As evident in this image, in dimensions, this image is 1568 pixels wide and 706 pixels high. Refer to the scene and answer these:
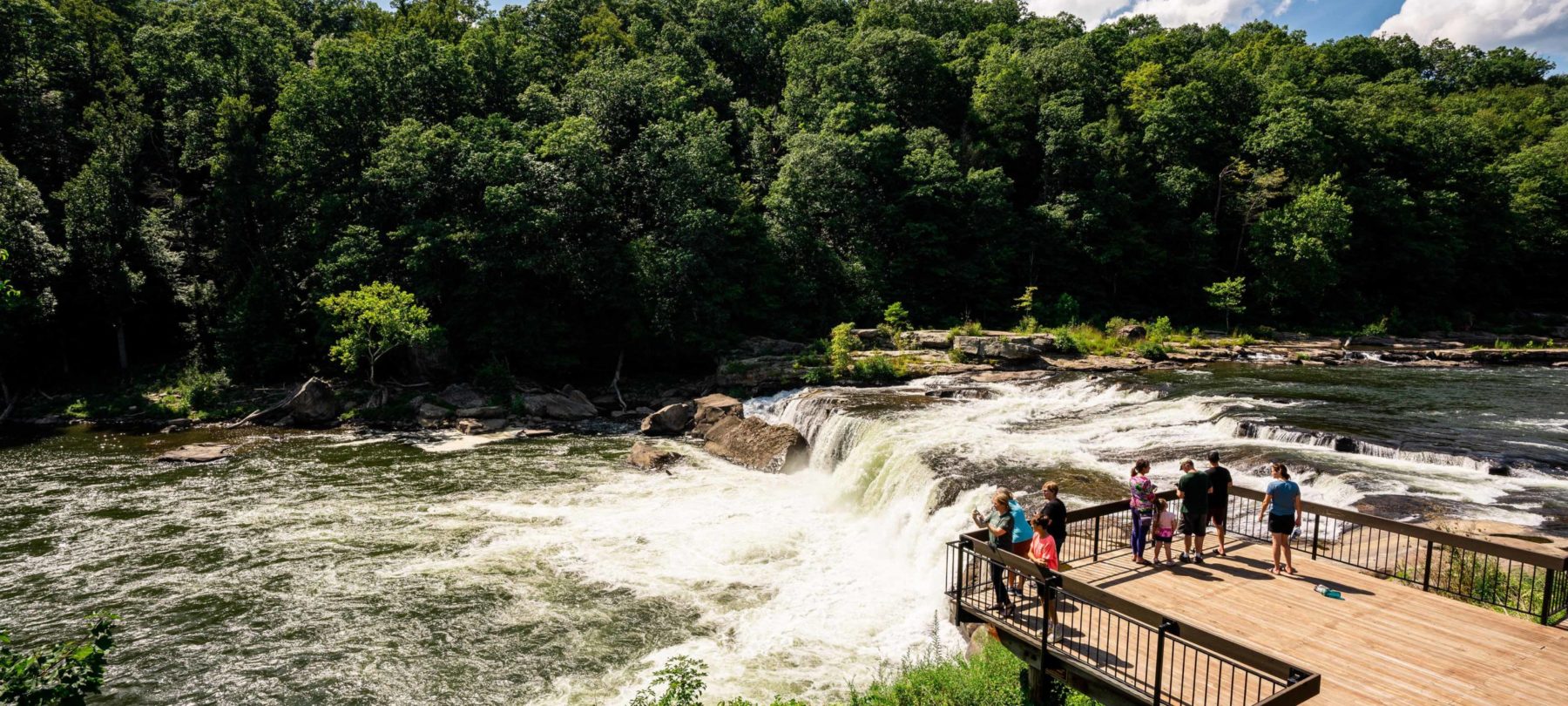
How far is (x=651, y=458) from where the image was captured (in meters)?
25.8

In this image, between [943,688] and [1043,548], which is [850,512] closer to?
[1043,548]

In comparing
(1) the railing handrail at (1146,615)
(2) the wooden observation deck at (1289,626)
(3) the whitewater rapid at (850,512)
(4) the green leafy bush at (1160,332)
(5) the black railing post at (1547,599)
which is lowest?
(3) the whitewater rapid at (850,512)

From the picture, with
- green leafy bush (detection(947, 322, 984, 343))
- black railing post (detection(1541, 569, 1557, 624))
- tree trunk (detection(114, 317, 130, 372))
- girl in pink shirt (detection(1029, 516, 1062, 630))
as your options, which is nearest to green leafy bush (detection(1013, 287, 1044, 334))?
green leafy bush (detection(947, 322, 984, 343))

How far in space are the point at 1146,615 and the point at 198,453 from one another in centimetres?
3095

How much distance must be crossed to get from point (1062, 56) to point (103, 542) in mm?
65104

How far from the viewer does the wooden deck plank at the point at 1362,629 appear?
25.9 ft

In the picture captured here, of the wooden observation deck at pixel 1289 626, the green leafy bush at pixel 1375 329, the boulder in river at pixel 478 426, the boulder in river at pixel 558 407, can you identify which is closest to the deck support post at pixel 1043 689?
the wooden observation deck at pixel 1289 626

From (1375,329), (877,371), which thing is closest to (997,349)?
(877,371)

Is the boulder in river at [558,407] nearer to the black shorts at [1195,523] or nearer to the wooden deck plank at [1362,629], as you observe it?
the wooden deck plank at [1362,629]

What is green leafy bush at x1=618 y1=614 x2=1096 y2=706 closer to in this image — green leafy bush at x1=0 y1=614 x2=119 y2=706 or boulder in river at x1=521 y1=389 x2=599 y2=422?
green leafy bush at x1=0 y1=614 x2=119 y2=706

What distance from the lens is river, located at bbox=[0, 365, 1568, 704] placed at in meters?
13.1

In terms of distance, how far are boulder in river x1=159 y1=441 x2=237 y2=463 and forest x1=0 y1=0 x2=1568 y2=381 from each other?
7.87 meters

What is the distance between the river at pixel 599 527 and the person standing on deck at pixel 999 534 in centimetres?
355

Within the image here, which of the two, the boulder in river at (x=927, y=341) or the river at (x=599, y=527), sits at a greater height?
the boulder in river at (x=927, y=341)
